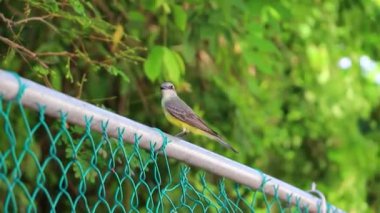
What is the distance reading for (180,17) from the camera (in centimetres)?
514

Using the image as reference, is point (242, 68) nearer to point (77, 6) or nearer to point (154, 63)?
point (154, 63)

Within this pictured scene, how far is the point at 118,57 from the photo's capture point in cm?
448

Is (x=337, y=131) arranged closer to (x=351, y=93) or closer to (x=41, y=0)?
(x=351, y=93)

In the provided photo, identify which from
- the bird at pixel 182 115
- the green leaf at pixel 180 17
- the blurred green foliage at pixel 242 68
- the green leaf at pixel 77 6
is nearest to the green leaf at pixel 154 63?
the blurred green foliage at pixel 242 68

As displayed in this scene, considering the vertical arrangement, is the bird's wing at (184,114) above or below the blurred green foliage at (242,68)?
below

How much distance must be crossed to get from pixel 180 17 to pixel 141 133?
7.26 feet

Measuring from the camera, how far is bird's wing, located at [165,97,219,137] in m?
4.28

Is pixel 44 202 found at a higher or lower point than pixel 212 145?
lower

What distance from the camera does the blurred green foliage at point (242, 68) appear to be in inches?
185

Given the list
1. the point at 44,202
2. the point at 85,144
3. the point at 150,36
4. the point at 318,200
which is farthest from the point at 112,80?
the point at 318,200

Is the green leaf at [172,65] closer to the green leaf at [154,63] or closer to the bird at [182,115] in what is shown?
the green leaf at [154,63]

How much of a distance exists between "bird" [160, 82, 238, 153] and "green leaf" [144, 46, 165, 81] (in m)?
0.20

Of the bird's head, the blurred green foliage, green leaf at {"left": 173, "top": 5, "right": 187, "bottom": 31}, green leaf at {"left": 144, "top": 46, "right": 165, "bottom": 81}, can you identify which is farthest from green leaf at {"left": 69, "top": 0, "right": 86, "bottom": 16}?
green leaf at {"left": 173, "top": 5, "right": 187, "bottom": 31}

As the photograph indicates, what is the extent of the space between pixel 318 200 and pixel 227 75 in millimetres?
2579
